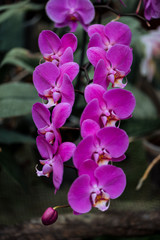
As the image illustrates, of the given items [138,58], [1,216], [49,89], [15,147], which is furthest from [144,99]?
[49,89]

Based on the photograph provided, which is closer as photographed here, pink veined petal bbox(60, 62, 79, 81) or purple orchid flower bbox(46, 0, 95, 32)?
pink veined petal bbox(60, 62, 79, 81)

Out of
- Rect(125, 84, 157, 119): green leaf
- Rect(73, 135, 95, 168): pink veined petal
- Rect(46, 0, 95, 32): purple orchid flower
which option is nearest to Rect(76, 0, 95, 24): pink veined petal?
Rect(46, 0, 95, 32): purple orchid flower

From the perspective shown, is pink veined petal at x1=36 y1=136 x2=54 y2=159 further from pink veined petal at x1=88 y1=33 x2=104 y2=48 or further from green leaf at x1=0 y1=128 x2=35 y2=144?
green leaf at x1=0 y1=128 x2=35 y2=144

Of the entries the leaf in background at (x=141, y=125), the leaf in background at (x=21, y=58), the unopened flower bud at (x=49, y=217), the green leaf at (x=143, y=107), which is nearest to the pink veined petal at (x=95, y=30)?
the unopened flower bud at (x=49, y=217)

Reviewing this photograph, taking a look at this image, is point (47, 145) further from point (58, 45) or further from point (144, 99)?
point (144, 99)

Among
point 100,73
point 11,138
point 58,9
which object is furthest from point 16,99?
point 100,73

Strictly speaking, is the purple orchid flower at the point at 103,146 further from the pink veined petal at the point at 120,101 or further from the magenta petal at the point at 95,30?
the magenta petal at the point at 95,30

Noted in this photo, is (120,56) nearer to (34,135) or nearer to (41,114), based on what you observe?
(41,114)
